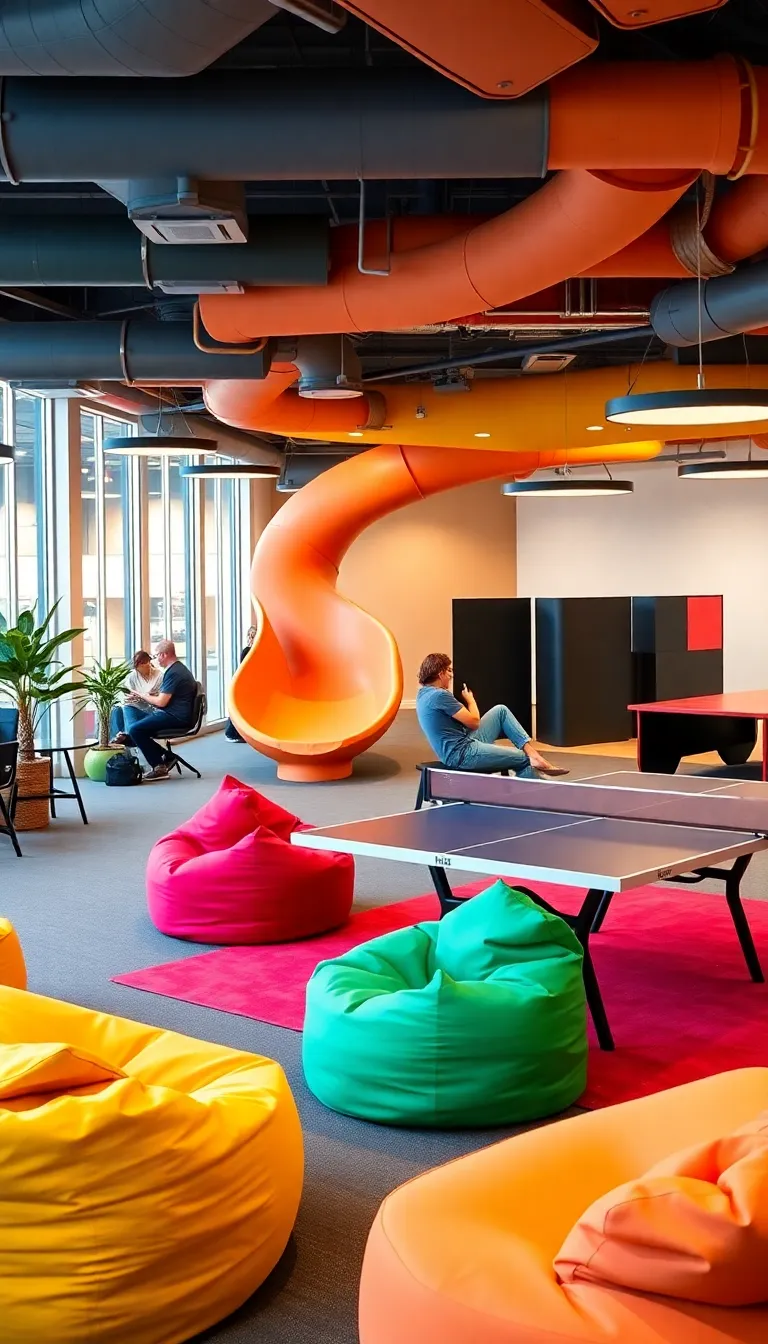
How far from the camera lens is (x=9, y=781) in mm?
9000

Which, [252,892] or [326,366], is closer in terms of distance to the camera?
[252,892]

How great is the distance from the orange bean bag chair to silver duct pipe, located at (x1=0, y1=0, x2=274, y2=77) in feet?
10.1

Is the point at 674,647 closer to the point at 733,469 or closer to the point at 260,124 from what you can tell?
the point at 733,469

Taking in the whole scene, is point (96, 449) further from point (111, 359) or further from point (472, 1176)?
point (472, 1176)

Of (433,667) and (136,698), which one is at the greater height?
(433,667)

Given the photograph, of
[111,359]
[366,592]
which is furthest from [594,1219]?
[366,592]

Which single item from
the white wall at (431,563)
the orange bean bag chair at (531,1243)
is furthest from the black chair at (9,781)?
the white wall at (431,563)

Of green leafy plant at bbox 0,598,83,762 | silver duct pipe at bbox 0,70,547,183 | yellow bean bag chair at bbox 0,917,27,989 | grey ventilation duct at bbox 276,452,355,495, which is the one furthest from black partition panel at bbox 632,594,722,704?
yellow bean bag chair at bbox 0,917,27,989

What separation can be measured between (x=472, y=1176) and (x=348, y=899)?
403 centimetres

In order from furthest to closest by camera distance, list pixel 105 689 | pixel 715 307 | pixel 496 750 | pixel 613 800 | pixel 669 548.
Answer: pixel 669 548 → pixel 105 689 → pixel 496 750 → pixel 715 307 → pixel 613 800

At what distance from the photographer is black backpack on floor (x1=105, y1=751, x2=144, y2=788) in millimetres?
12258

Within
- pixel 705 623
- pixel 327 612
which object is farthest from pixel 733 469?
pixel 327 612

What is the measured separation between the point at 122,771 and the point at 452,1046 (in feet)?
28.0

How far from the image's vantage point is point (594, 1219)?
217 centimetres
